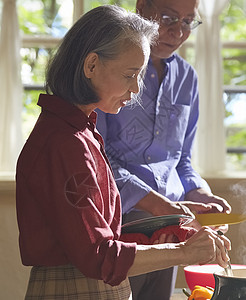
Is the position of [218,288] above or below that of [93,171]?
below

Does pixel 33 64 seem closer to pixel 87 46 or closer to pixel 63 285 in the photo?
→ pixel 87 46

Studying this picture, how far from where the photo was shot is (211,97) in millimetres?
3512

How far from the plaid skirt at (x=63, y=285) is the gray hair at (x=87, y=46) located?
387 mm

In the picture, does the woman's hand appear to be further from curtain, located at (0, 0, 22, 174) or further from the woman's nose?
curtain, located at (0, 0, 22, 174)

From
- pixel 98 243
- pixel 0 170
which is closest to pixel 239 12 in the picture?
pixel 0 170

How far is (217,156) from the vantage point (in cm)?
350

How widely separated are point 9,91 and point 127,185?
1.72 m

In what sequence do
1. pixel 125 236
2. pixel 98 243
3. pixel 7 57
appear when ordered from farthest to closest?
1. pixel 7 57
2. pixel 125 236
3. pixel 98 243

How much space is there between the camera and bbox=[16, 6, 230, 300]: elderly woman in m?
1.26

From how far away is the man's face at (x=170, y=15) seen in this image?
2.03m

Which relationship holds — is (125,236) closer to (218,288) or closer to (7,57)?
(218,288)

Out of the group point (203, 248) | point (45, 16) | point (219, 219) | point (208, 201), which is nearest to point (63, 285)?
point (203, 248)

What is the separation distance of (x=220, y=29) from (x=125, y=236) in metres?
2.27

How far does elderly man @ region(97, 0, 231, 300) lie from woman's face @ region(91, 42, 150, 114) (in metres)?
0.54
